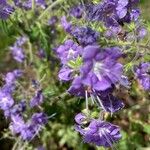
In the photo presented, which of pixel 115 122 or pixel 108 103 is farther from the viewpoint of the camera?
pixel 115 122

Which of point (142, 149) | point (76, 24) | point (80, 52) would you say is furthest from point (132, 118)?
point (80, 52)

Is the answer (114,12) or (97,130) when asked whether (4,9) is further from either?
(97,130)

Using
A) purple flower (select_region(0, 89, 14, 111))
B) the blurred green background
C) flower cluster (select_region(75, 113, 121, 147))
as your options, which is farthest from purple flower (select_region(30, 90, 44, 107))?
flower cluster (select_region(75, 113, 121, 147))

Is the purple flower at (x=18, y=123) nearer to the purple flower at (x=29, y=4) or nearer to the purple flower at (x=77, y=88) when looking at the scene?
the purple flower at (x=29, y=4)

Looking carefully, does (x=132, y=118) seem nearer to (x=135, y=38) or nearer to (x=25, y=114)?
(x=25, y=114)

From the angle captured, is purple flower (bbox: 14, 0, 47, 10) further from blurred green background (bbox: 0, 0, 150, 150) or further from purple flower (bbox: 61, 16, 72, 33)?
blurred green background (bbox: 0, 0, 150, 150)

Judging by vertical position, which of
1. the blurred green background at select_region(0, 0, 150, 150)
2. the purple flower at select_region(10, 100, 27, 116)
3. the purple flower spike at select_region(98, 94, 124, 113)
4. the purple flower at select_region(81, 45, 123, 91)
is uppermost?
the purple flower at select_region(81, 45, 123, 91)

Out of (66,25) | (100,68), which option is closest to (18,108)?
(66,25)
